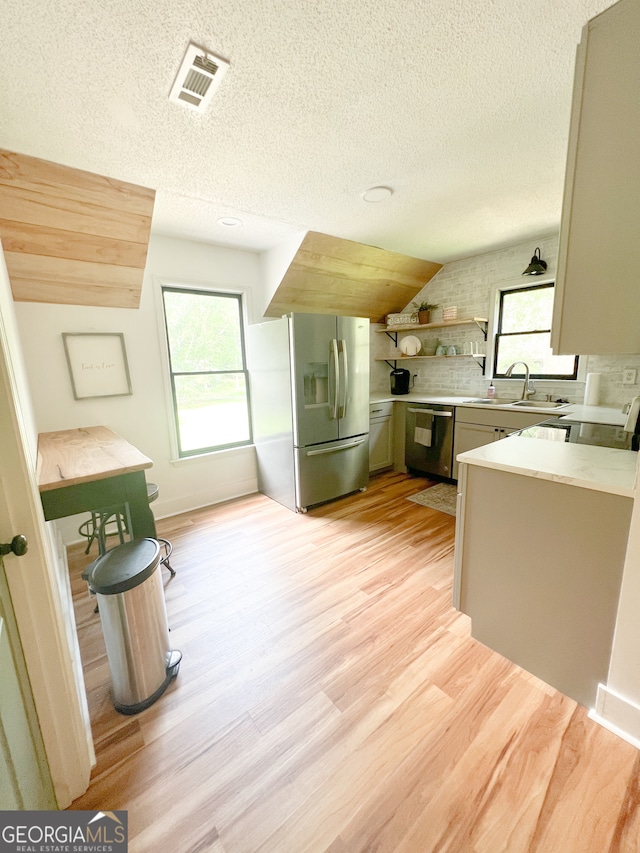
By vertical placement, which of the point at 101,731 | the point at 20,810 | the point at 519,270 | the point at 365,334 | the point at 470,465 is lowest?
the point at 101,731

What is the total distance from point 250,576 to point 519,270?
12.8 ft

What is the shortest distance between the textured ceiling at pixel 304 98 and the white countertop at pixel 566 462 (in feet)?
5.12

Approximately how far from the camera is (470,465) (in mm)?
1549

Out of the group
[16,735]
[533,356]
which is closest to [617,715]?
[16,735]

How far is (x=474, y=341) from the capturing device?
390 centimetres

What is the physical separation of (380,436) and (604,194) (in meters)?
3.03

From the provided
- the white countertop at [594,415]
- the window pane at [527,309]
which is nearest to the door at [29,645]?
the white countertop at [594,415]

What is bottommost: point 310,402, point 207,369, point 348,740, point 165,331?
point 348,740

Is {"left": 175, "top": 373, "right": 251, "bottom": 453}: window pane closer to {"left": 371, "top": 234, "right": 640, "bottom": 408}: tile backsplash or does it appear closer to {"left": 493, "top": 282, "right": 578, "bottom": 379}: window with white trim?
{"left": 371, "top": 234, "right": 640, "bottom": 408}: tile backsplash

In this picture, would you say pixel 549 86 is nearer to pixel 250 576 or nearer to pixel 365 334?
pixel 365 334

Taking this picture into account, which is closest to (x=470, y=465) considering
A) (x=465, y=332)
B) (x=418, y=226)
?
(x=418, y=226)

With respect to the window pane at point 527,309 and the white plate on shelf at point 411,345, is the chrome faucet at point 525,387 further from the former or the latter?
the white plate on shelf at point 411,345

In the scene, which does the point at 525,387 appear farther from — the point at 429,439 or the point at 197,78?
the point at 197,78

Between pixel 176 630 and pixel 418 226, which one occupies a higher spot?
pixel 418 226
